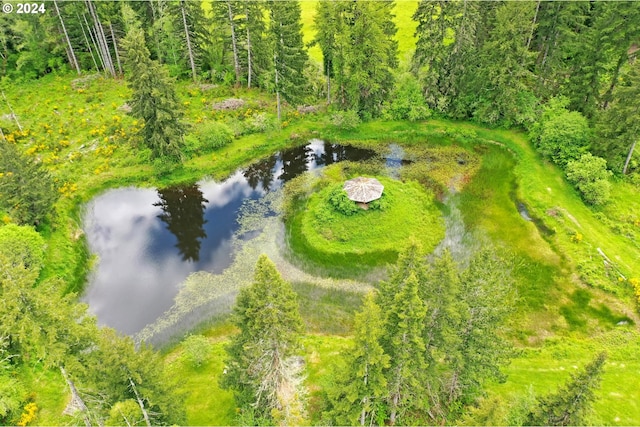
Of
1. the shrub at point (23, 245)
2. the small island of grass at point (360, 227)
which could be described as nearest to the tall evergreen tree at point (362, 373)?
the small island of grass at point (360, 227)

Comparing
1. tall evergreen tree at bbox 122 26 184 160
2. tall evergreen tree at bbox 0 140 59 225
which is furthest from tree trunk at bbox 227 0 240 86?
tall evergreen tree at bbox 0 140 59 225

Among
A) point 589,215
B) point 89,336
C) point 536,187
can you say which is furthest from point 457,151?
point 89,336

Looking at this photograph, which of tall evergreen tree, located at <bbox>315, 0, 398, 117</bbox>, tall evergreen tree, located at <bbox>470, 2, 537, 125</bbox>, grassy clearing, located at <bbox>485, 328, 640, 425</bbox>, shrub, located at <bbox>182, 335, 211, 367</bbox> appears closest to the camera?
grassy clearing, located at <bbox>485, 328, 640, 425</bbox>

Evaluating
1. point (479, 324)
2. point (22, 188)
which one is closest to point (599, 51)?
point (479, 324)

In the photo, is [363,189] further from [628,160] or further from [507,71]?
[628,160]

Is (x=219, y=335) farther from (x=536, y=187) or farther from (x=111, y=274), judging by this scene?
(x=536, y=187)

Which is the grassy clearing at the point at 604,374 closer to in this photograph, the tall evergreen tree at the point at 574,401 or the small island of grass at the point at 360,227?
the tall evergreen tree at the point at 574,401

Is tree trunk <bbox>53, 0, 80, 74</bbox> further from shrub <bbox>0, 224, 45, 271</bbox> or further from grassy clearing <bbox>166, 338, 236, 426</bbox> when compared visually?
grassy clearing <bbox>166, 338, 236, 426</bbox>
